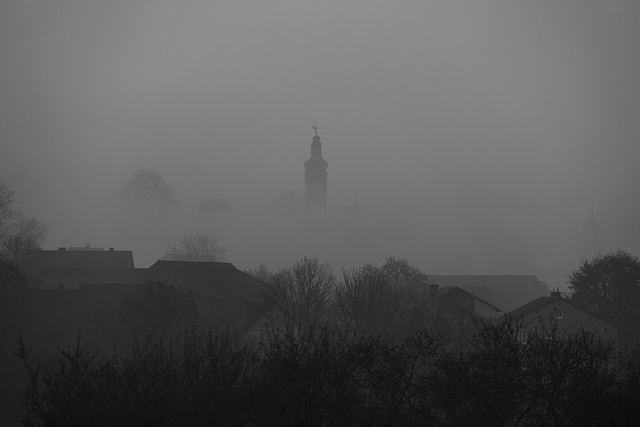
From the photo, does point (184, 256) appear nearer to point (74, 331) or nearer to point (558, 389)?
point (74, 331)

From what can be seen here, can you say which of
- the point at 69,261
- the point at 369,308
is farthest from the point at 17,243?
the point at 369,308

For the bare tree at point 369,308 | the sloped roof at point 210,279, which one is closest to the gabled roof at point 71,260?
the sloped roof at point 210,279

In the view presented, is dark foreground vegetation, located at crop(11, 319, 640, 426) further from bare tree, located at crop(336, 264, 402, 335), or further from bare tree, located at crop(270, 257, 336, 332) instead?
bare tree, located at crop(270, 257, 336, 332)

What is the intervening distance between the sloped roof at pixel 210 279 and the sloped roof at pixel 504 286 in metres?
51.5

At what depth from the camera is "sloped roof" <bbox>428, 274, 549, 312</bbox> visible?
425 ft

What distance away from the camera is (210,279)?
79125mm

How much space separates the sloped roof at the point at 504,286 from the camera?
129587 mm

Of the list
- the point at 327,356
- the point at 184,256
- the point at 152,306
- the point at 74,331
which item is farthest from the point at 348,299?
the point at 184,256

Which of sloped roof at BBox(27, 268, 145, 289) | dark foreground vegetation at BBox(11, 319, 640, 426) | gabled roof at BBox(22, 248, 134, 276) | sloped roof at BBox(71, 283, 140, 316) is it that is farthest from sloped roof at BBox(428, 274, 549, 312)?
dark foreground vegetation at BBox(11, 319, 640, 426)

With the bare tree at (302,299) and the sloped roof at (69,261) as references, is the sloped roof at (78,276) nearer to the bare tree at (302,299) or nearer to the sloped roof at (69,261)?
the sloped roof at (69,261)

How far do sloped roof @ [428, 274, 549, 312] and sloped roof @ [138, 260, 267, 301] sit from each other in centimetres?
5155

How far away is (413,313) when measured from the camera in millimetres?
60500

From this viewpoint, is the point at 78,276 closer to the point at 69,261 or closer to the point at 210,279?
the point at 69,261

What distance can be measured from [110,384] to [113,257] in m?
91.8
